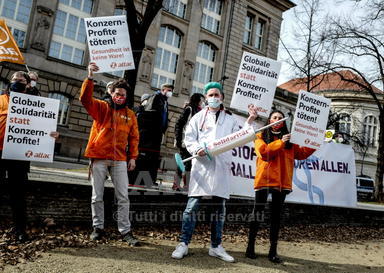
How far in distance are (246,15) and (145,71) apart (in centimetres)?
1261

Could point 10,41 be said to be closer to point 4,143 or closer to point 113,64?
point 113,64

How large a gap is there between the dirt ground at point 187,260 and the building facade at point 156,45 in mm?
14006

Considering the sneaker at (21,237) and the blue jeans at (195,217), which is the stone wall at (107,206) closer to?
the sneaker at (21,237)

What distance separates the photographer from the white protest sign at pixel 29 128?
11.9ft

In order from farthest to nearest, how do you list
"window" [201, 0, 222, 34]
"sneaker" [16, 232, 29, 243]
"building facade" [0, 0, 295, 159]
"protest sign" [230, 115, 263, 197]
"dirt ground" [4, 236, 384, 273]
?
"window" [201, 0, 222, 34] → "building facade" [0, 0, 295, 159] → "protest sign" [230, 115, 263, 197] → "sneaker" [16, 232, 29, 243] → "dirt ground" [4, 236, 384, 273]

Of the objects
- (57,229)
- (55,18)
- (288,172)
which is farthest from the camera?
(55,18)

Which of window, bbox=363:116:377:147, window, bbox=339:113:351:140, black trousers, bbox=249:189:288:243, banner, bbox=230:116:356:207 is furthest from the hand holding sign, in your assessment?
window, bbox=363:116:377:147

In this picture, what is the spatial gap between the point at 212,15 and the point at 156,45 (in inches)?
281

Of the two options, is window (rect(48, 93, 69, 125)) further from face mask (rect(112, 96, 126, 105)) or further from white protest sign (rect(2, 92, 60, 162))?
face mask (rect(112, 96, 126, 105))

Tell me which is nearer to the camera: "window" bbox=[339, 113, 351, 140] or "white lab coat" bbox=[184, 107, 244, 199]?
"white lab coat" bbox=[184, 107, 244, 199]

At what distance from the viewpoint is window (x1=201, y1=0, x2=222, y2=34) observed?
95.1 ft

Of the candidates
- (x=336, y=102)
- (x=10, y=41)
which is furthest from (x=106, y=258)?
(x=336, y=102)

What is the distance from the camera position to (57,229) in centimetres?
439

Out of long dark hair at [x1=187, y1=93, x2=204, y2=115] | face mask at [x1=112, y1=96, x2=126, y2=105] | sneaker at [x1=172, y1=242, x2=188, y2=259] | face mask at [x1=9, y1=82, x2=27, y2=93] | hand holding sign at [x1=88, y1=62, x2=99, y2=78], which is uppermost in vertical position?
long dark hair at [x1=187, y1=93, x2=204, y2=115]
